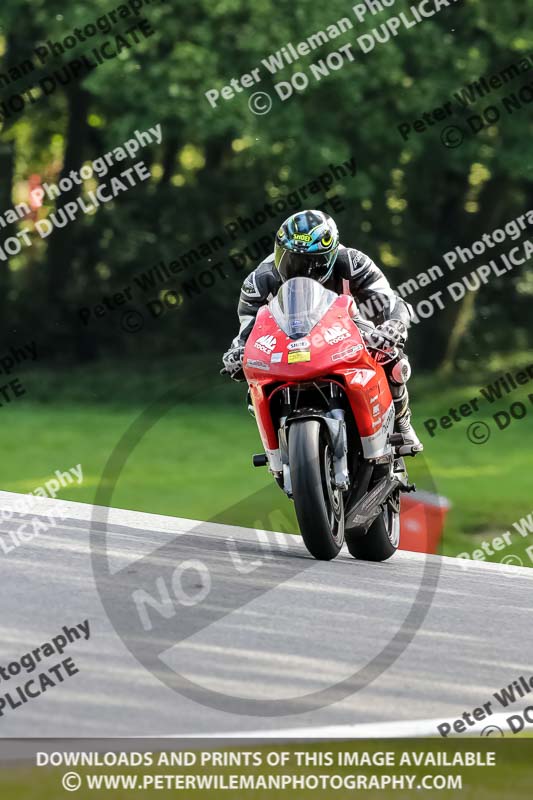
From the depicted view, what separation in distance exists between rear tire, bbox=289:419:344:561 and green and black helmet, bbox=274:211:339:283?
97 cm

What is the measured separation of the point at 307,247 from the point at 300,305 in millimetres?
328

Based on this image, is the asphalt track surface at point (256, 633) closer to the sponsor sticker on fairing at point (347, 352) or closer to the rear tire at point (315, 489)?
the rear tire at point (315, 489)

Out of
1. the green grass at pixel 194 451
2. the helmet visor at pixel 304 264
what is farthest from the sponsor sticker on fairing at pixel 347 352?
the green grass at pixel 194 451

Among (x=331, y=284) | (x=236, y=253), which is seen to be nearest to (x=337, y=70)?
(x=236, y=253)

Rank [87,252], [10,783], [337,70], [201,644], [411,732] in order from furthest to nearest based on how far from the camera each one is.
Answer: [87,252]
[337,70]
[201,644]
[411,732]
[10,783]

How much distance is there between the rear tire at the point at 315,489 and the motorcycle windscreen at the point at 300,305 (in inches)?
21.9

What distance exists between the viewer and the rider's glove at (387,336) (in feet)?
24.0

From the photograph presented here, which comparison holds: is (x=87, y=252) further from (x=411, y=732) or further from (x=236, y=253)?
(x=411, y=732)

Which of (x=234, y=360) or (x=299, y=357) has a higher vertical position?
(x=234, y=360)

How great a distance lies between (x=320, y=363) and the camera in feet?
22.8

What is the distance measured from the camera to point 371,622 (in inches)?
241

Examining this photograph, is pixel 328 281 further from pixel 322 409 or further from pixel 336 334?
pixel 322 409

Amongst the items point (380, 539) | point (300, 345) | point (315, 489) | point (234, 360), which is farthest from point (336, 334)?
point (380, 539)

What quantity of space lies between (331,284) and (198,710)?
3506 millimetres
